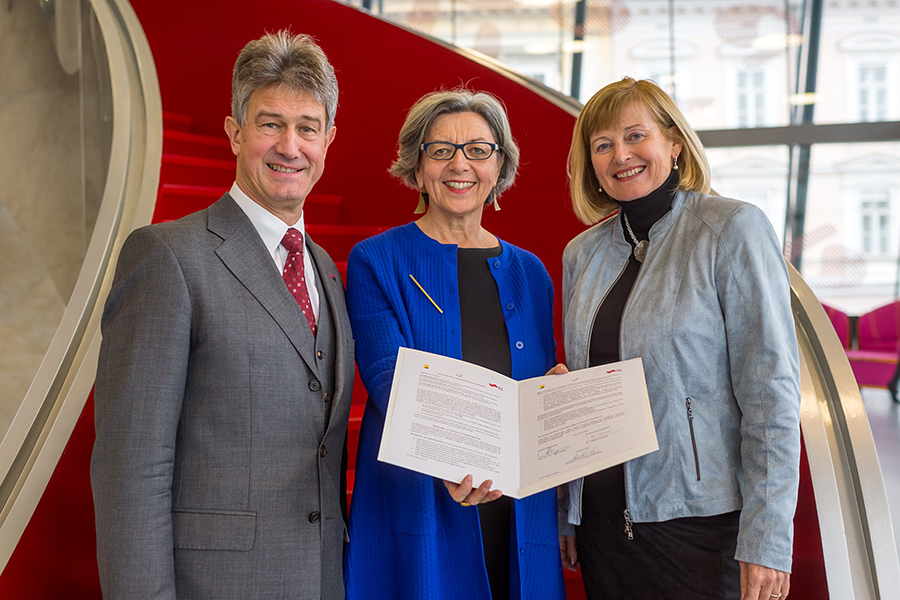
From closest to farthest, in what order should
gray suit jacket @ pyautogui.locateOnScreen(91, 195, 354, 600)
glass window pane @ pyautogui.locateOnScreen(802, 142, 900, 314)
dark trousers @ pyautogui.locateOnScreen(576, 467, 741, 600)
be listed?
gray suit jacket @ pyautogui.locateOnScreen(91, 195, 354, 600), dark trousers @ pyautogui.locateOnScreen(576, 467, 741, 600), glass window pane @ pyautogui.locateOnScreen(802, 142, 900, 314)

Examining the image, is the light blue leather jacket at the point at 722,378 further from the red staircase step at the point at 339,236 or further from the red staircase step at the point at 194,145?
the red staircase step at the point at 194,145

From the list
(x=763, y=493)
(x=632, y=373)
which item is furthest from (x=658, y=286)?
(x=763, y=493)

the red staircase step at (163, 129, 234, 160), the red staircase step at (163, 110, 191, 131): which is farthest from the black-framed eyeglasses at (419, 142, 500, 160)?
the red staircase step at (163, 110, 191, 131)

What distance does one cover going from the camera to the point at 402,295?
5.94 feet

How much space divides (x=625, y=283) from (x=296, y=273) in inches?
33.7

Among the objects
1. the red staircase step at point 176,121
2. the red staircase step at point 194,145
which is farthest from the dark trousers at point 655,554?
the red staircase step at point 176,121

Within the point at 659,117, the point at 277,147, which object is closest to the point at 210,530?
the point at 277,147

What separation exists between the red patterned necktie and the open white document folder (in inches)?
10.3

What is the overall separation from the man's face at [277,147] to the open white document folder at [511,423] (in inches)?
19.4

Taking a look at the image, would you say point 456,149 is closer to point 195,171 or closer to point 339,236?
point 339,236

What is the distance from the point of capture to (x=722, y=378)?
1560 mm

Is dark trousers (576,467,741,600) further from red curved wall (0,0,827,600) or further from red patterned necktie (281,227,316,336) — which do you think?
red curved wall (0,0,827,600)

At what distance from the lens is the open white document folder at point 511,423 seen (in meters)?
1.41

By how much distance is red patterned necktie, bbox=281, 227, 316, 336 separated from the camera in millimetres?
1553
